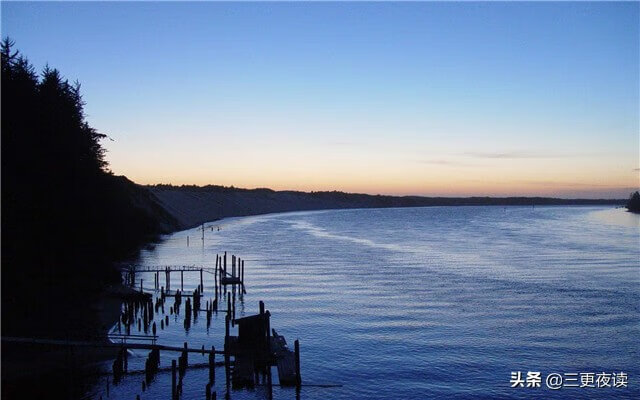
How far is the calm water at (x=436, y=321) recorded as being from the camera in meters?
24.8

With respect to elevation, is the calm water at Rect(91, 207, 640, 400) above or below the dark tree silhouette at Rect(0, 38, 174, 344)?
below

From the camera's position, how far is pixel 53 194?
102 feet

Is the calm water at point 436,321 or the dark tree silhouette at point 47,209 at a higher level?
the dark tree silhouette at point 47,209

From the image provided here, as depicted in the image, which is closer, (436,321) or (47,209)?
(47,209)

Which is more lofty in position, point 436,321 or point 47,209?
point 47,209

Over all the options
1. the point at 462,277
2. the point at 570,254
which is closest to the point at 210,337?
the point at 462,277

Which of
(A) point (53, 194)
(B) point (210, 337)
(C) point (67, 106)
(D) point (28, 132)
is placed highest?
(C) point (67, 106)

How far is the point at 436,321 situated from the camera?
36.3m

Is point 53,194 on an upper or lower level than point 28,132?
lower

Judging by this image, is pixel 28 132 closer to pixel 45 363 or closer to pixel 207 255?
pixel 45 363

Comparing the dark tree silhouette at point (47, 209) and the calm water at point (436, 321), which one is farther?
the dark tree silhouette at point (47, 209)

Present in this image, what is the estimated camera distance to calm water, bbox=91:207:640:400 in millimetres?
24844

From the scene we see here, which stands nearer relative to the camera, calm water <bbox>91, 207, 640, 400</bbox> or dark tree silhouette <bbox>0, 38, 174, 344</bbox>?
calm water <bbox>91, 207, 640, 400</bbox>

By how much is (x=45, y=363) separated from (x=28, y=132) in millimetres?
12465
